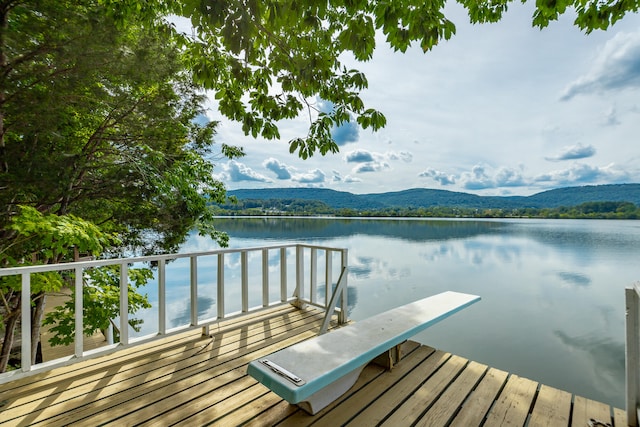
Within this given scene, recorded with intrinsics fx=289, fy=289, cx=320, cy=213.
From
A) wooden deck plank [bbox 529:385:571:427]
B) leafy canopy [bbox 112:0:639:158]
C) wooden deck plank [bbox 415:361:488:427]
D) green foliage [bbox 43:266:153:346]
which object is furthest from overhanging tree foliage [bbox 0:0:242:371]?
wooden deck plank [bbox 529:385:571:427]

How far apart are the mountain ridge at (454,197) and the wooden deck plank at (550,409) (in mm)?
26556

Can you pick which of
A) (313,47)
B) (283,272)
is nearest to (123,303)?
(283,272)

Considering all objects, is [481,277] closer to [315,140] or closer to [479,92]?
[479,92]

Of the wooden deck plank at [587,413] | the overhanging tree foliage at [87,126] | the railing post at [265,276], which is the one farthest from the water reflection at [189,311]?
the wooden deck plank at [587,413]

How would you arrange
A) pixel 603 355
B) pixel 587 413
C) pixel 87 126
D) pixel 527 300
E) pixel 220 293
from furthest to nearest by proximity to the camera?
pixel 527 300 → pixel 603 355 → pixel 87 126 → pixel 220 293 → pixel 587 413

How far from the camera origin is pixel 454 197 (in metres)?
49.1

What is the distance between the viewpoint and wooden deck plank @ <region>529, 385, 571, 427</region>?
1.77 m

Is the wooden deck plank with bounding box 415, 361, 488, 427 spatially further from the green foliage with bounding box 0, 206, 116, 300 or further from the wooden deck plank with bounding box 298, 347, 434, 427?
the green foliage with bounding box 0, 206, 116, 300

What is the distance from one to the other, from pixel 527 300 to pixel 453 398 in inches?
441

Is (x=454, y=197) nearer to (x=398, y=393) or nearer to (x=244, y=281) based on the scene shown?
(x=244, y=281)

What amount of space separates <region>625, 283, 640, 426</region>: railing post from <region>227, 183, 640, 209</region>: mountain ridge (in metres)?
26.8

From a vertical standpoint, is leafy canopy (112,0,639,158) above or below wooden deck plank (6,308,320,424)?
above

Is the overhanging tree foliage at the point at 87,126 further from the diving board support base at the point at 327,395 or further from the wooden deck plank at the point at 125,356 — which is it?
the diving board support base at the point at 327,395

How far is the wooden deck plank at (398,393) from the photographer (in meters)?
1.78
